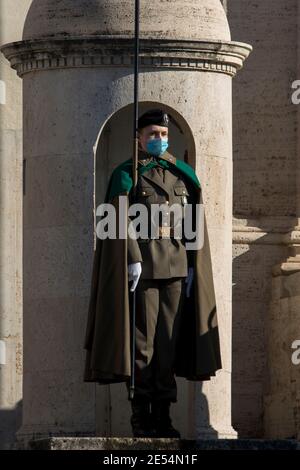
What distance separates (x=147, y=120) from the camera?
23719 mm

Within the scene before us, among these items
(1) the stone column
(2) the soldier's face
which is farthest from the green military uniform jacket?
(1) the stone column

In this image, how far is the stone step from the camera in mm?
22312

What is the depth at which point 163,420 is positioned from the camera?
23.5 meters

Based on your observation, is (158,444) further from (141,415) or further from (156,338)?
(156,338)

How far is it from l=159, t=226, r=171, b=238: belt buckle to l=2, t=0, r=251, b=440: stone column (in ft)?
3.35

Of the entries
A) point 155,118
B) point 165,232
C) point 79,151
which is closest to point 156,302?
point 165,232

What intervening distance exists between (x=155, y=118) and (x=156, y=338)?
1528mm

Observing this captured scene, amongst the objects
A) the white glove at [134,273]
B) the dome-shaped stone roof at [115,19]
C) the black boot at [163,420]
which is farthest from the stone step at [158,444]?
the dome-shaped stone roof at [115,19]

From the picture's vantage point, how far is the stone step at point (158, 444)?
73.2 feet

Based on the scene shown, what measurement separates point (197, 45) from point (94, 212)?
4.62ft

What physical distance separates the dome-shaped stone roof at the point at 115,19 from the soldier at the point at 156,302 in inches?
43.3

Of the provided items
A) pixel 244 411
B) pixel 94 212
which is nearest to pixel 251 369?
pixel 244 411

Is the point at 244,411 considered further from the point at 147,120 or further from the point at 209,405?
the point at 147,120

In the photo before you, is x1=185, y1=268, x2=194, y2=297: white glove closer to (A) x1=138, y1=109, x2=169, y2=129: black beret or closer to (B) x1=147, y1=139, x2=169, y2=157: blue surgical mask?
(B) x1=147, y1=139, x2=169, y2=157: blue surgical mask
